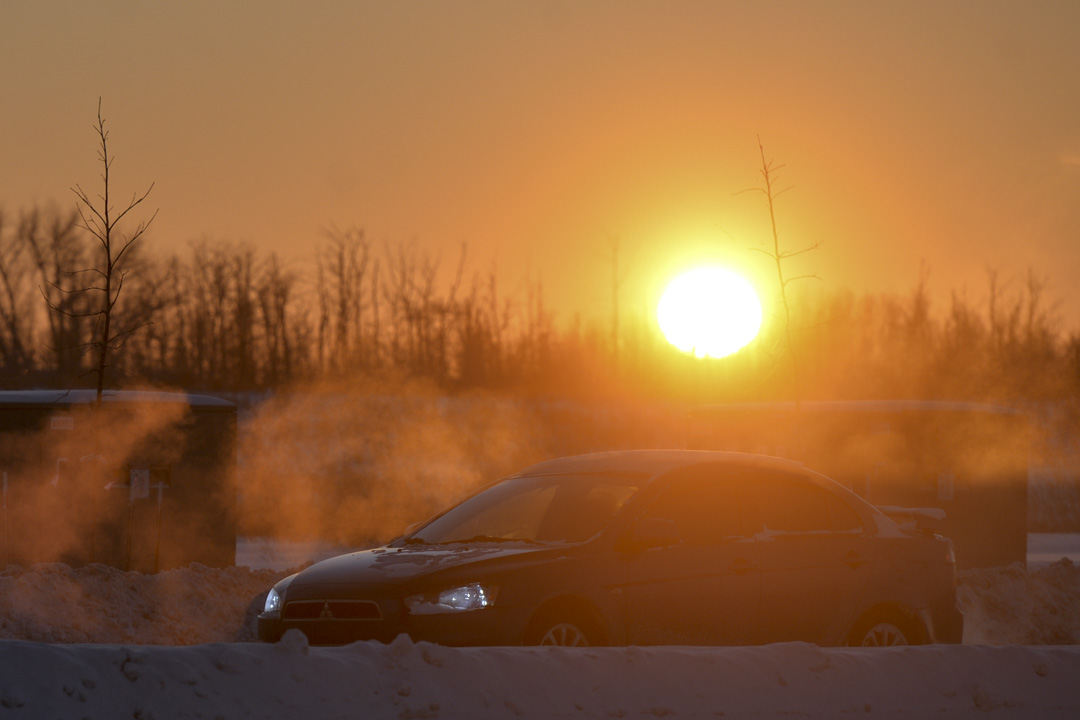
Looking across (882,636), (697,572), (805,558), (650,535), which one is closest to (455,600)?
(650,535)

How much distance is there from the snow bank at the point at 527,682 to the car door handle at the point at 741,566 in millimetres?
1036

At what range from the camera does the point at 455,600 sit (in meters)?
7.20

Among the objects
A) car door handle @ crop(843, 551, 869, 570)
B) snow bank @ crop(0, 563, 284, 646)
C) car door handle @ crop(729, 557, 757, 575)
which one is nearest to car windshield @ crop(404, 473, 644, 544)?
car door handle @ crop(729, 557, 757, 575)

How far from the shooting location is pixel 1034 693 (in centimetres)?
707

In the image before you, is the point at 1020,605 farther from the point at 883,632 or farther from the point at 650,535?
the point at 650,535

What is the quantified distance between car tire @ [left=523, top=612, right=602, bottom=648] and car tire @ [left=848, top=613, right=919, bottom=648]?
77.2 inches

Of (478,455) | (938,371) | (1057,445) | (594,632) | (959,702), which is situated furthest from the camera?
(938,371)

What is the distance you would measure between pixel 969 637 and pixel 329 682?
26.0 ft

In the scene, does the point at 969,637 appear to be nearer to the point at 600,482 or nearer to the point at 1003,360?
the point at 600,482

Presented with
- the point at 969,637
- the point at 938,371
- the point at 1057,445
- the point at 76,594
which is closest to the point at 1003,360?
the point at 938,371

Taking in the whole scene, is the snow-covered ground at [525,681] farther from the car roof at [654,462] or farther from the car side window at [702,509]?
the car roof at [654,462]

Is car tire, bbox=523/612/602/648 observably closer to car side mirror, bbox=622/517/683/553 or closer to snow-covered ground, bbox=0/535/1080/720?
car side mirror, bbox=622/517/683/553

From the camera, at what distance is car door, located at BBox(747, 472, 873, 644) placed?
8148mm

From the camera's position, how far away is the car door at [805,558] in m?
8.15
